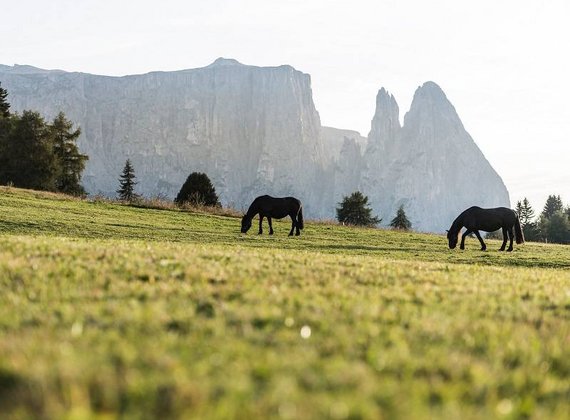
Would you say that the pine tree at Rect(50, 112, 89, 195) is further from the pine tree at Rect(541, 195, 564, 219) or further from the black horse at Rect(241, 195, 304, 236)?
the pine tree at Rect(541, 195, 564, 219)

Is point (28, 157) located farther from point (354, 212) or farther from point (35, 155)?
point (354, 212)

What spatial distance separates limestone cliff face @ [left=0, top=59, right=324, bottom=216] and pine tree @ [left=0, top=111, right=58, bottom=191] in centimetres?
9580

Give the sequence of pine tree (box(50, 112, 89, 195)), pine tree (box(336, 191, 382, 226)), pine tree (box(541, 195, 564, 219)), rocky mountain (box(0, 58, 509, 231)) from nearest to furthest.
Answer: pine tree (box(50, 112, 89, 195)), pine tree (box(336, 191, 382, 226)), pine tree (box(541, 195, 564, 219)), rocky mountain (box(0, 58, 509, 231))

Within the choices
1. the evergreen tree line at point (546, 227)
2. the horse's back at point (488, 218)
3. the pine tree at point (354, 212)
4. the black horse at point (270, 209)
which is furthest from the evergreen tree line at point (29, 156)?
the evergreen tree line at point (546, 227)

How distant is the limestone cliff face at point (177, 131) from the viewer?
173000 millimetres

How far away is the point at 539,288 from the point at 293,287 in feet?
15.9

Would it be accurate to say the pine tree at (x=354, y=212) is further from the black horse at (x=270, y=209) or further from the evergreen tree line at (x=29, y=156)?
the black horse at (x=270, y=209)

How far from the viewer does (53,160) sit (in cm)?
6762

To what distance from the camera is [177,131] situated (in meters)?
184

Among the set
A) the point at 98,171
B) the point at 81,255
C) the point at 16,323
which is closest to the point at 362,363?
the point at 16,323

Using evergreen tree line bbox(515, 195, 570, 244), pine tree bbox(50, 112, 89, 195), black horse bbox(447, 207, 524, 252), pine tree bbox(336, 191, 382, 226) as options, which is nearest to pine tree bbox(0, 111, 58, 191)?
pine tree bbox(50, 112, 89, 195)

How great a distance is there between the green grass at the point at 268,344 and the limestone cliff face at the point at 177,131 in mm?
163823

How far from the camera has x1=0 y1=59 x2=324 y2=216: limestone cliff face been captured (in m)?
173


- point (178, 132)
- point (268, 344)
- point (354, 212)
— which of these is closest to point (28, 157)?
point (354, 212)
